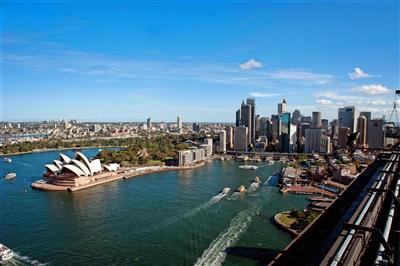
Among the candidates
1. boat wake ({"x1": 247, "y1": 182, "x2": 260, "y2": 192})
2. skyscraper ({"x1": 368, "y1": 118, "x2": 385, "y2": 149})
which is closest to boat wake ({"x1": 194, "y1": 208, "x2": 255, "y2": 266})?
boat wake ({"x1": 247, "y1": 182, "x2": 260, "y2": 192})

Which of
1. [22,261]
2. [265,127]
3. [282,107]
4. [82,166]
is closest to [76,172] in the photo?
[82,166]

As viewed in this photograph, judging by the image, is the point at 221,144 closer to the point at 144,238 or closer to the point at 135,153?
the point at 135,153

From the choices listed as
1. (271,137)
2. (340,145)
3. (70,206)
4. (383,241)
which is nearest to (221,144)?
Answer: (271,137)

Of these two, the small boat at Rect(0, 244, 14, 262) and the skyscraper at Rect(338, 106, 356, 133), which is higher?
the skyscraper at Rect(338, 106, 356, 133)

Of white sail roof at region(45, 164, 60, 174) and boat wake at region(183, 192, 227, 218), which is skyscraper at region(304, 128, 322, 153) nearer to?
boat wake at region(183, 192, 227, 218)

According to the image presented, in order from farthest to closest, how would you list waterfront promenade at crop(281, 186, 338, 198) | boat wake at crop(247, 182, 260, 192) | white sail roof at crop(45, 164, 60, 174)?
white sail roof at crop(45, 164, 60, 174) < boat wake at crop(247, 182, 260, 192) < waterfront promenade at crop(281, 186, 338, 198)

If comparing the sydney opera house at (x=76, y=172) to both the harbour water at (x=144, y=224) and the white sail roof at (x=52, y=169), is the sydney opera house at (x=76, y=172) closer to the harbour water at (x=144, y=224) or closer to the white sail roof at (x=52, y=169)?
the white sail roof at (x=52, y=169)

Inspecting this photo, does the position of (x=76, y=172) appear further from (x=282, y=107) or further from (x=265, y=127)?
(x=282, y=107)

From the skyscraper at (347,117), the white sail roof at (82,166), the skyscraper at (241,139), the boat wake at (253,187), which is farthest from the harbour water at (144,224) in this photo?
the skyscraper at (347,117)
